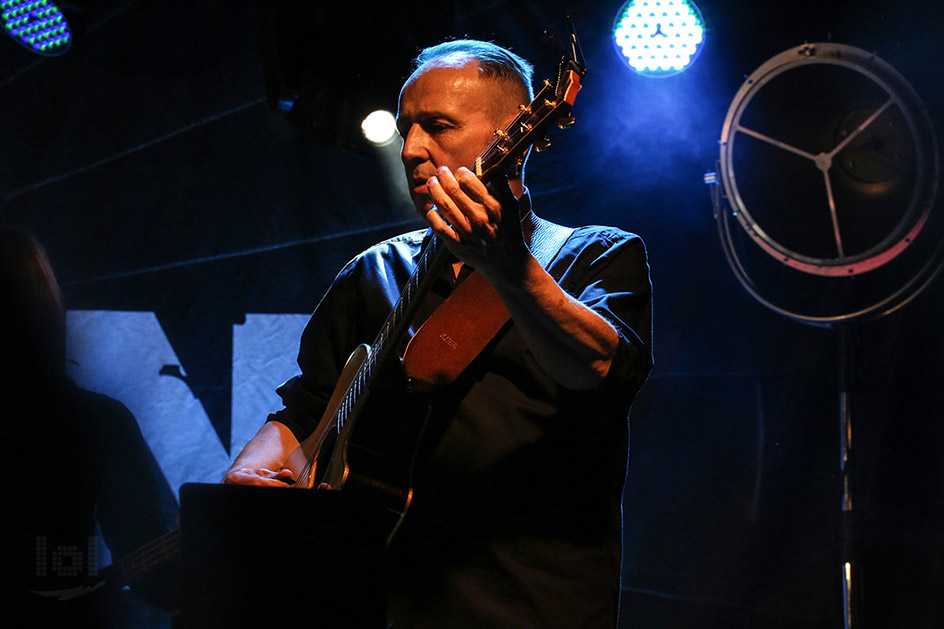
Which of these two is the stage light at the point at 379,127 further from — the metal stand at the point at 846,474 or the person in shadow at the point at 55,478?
the metal stand at the point at 846,474

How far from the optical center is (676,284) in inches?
88.5

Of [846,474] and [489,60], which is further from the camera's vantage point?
[846,474]

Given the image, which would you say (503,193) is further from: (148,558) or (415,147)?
(148,558)

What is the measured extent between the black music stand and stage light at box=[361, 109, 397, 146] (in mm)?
2085

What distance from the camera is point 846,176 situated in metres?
1.94

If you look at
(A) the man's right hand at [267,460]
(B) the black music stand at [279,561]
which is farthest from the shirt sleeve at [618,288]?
(A) the man's right hand at [267,460]

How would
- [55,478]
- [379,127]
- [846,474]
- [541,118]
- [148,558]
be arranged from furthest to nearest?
[379,127] → [55,478] → [846,474] → [148,558] → [541,118]

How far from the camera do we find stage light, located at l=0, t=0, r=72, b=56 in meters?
3.67

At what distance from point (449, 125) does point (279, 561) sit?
0.88 meters

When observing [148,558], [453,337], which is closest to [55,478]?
[148,558]

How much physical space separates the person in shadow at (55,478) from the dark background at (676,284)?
82 centimetres

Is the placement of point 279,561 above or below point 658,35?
below

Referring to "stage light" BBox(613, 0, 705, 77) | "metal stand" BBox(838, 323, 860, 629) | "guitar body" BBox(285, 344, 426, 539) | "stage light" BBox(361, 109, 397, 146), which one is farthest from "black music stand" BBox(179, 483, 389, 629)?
"stage light" BBox(361, 109, 397, 146)

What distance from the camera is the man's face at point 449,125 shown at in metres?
1.42
